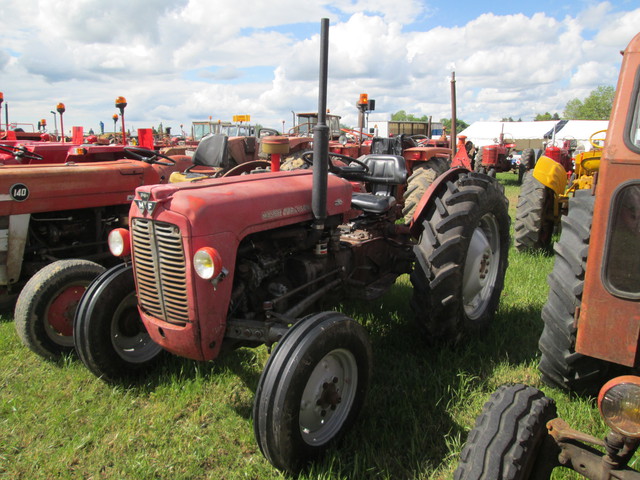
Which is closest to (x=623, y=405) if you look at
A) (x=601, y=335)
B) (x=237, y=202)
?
(x=601, y=335)

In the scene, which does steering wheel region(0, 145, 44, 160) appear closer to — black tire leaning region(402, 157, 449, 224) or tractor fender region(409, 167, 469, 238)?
tractor fender region(409, 167, 469, 238)

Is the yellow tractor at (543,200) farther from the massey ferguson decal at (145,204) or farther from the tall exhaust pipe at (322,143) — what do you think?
the massey ferguson decal at (145,204)

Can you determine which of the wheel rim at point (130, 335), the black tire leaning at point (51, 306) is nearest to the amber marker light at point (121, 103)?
the black tire leaning at point (51, 306)

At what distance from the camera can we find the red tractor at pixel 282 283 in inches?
89.7

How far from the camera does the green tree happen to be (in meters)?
55.6

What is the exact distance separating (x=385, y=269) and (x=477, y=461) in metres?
2.52

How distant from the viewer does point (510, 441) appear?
5.30ft

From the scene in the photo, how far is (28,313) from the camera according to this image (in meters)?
3.40

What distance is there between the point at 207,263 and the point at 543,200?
4760 mm

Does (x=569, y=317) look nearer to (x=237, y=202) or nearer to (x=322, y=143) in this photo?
(x=322, y=143)

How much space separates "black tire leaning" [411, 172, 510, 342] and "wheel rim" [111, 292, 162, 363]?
6.00 feet

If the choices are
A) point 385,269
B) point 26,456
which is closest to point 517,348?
point 385,269

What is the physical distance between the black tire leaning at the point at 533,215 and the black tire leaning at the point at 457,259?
6.80 ft

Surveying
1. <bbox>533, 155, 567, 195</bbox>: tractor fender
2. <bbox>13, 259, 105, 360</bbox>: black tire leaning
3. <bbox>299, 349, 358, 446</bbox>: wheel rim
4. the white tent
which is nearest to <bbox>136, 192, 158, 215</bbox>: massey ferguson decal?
<bbox>299, 349, 358, 446</bbox>: wheel rim
